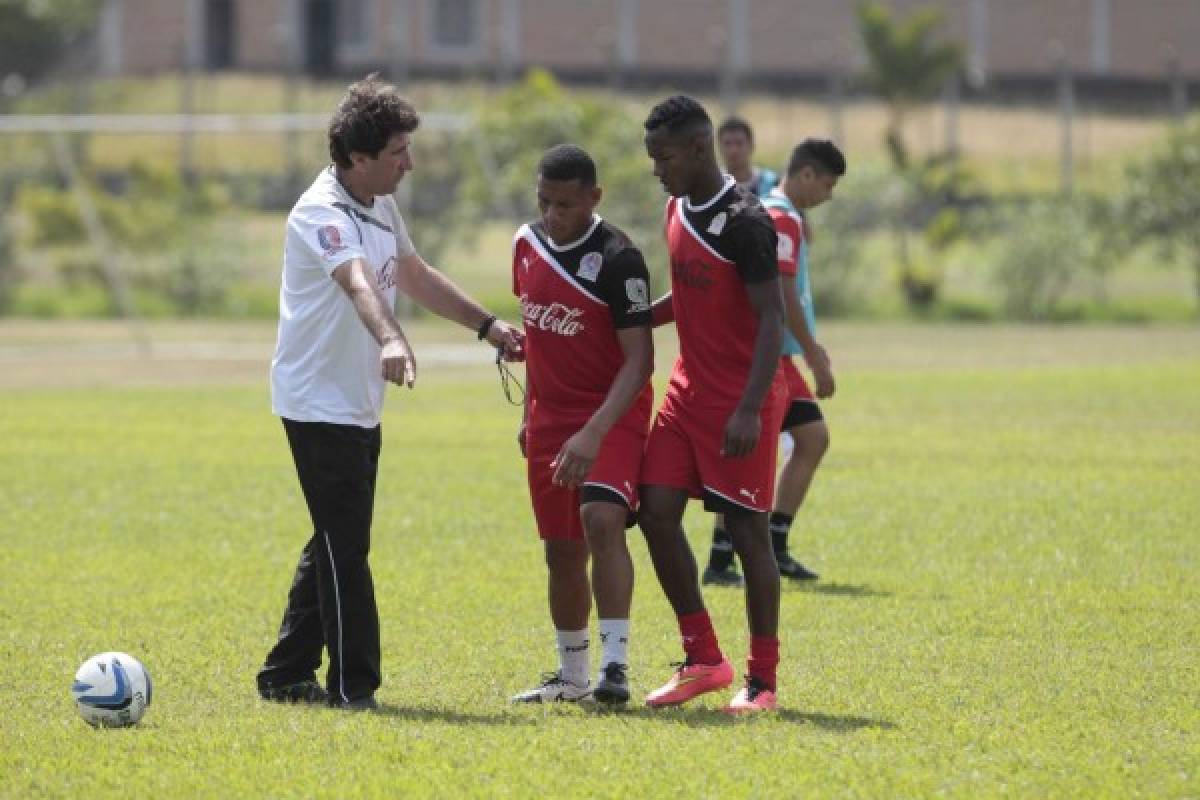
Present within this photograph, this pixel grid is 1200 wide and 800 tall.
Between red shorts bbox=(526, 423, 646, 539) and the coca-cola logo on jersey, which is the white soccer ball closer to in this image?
red shorts bbox=(526, 423, 646, 539)

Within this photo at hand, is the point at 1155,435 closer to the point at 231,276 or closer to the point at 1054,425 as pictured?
the point at 1054,425

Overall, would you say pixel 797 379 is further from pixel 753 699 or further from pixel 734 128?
pixel 753 699

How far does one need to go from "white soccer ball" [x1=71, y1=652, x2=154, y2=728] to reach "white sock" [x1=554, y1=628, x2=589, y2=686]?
1.53m

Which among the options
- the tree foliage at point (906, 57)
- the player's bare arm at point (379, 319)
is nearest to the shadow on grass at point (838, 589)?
the player's bare arm at point (379, 319)

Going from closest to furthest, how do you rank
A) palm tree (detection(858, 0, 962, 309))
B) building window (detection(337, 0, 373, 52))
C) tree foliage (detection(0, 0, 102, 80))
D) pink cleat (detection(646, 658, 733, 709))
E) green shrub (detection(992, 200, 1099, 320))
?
pink cleat (detection(646, 658, 733, 709))
green shrub (detection(992, 200, 1099, 320))
palm tree (detection(858, 0, 962, 309))
tree foliage (detection(0, 0, 102, 80))
building window (detection(337, 0, 373, 52))

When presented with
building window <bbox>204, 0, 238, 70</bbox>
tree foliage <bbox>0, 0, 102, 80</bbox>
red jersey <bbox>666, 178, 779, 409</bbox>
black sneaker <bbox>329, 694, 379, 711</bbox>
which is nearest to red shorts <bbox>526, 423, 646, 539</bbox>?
red jersey <bbox>666, 178, 779, 409</bbox>

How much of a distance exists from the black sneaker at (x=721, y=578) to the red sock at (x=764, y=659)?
3.15 meters

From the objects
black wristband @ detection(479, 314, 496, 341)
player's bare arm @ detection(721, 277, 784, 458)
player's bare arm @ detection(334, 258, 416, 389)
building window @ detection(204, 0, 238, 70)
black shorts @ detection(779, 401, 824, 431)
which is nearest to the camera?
player's bare arm @ detection(334, 258, 416, 389)

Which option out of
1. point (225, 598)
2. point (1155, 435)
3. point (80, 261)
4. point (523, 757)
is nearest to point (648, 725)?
point (523, 757)

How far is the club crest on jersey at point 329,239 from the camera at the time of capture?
7.30 meters

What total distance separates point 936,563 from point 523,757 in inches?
196

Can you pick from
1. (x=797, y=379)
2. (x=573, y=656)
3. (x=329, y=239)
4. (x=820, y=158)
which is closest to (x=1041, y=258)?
(x=797, y=379)

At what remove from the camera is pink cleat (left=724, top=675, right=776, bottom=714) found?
746 cm

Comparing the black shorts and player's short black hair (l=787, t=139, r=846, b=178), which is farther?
the black shorts
